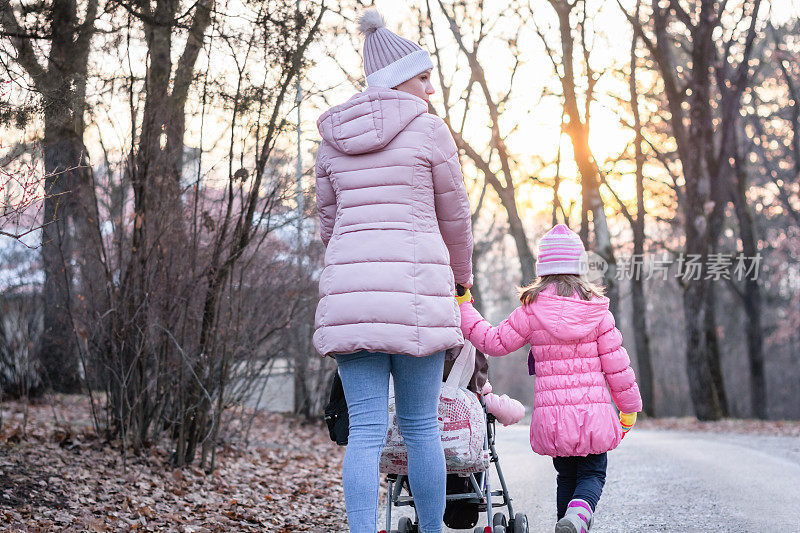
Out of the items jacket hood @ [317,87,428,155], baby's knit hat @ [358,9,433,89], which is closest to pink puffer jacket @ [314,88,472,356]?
jacket hood @ [317,87,428,155]

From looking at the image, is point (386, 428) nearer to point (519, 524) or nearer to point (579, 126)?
point (519, 524)

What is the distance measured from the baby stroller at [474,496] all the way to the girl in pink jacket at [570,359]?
0.73ft

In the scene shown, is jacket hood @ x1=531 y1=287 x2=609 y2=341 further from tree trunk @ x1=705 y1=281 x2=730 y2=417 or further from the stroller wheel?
tree trunk @ x1=705 y1=281 x2=730 y2=417

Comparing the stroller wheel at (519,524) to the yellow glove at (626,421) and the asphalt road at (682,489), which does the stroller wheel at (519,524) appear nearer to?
the yellow glove at (626,421)

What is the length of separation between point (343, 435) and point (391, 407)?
267mm

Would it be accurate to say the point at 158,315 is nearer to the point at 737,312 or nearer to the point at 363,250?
the point at 363,250

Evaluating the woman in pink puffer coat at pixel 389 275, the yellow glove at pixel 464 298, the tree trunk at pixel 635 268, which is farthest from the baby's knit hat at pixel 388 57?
the tree trunk at pixel 635 268

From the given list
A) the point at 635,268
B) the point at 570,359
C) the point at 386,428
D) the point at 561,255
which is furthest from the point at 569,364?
the point at 635,268

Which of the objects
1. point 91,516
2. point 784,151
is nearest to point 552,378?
point 91,516

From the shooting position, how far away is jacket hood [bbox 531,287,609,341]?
4.18 meters

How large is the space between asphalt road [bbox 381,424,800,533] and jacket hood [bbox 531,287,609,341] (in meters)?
1.69

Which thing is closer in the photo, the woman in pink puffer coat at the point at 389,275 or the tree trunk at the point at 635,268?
the woman in pink puffer coat at the point at 389,275

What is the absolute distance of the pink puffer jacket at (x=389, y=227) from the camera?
3.36 meters

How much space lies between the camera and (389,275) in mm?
3379
